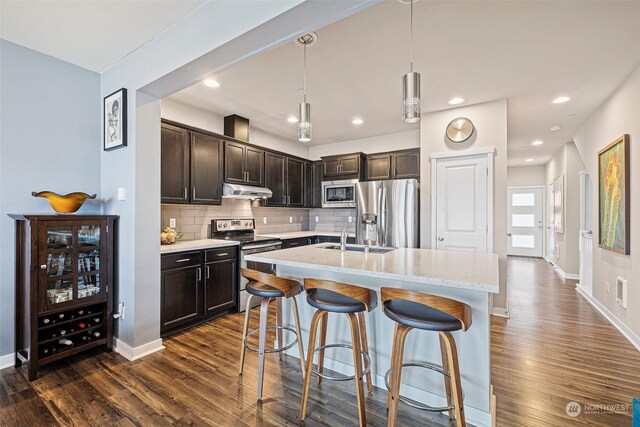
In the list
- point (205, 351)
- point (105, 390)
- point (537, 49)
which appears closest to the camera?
point (105, 390)

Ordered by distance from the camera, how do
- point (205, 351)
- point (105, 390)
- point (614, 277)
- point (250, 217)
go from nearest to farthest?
point (105, 390), point (205, 351), point (614, 277), point (250, 217)

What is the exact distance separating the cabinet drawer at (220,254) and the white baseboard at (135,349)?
0.93 metres

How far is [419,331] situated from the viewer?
1893mm

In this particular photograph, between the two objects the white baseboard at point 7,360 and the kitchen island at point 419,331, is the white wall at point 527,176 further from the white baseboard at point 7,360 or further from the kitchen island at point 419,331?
the white baseboard at point 7,360

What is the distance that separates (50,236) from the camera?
2.23m

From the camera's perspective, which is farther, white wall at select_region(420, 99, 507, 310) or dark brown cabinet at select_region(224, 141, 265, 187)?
dark brown cabinet at select_region(224, 141, 265, 187)

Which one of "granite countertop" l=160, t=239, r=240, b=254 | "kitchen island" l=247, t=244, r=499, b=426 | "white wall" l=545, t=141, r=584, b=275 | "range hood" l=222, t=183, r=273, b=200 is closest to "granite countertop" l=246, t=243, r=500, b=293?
"kitchen island" l=247, t=244, r=499, b=426

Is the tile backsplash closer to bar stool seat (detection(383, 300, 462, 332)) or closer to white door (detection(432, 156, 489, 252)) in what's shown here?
white door (detection(432, 156, 489, 252))

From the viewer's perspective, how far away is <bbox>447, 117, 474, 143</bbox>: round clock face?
363cm

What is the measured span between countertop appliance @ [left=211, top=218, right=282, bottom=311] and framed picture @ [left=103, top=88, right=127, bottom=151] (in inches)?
62.5

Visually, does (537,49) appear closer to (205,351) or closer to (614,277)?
(614,277)

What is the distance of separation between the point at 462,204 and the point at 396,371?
274 centimetres

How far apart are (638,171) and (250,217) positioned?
4.51 m

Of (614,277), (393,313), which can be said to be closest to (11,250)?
(393,313)
